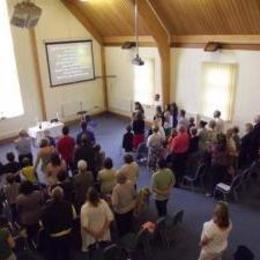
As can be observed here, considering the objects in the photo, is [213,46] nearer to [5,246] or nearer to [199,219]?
[199,219]

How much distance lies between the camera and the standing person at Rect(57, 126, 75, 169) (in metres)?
6.68

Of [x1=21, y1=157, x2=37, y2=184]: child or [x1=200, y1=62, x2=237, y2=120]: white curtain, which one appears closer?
[x1=21, y1=157, x2=37, y2=184]: child

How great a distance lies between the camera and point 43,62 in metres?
10.5

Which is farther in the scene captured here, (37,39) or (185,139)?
(37,39)

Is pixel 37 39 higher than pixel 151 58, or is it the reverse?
pixel 37 39

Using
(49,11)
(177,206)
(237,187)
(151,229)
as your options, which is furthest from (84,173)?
(49,11)

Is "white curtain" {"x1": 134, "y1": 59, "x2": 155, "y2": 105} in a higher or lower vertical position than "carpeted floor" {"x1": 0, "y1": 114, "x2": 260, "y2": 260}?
higher

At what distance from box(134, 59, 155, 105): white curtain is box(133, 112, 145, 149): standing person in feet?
9.37

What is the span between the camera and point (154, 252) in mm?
5023

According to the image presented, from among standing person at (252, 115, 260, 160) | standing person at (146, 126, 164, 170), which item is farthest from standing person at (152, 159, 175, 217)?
standing person at (252, 115, 260, 160)

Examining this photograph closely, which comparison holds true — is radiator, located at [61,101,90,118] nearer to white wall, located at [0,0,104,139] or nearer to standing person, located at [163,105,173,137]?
white wall, located at [0,0,104,139]

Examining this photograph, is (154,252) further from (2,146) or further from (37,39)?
(37,39)

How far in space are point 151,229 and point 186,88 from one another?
234 inches

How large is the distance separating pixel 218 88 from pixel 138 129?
266 cm
